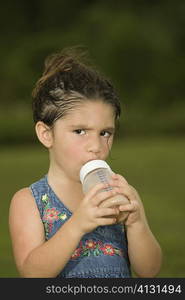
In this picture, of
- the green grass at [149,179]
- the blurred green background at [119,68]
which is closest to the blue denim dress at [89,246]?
the green grass at [149,179]

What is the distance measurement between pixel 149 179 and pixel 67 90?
3.63 metres

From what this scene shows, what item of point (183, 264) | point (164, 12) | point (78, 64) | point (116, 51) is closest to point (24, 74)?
point (116, 51)

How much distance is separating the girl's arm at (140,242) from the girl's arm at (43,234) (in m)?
0.08

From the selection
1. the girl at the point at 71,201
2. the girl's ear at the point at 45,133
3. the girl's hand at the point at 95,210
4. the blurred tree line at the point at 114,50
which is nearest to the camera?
the girl's hand at the point at 95,210

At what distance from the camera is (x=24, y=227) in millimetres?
1396

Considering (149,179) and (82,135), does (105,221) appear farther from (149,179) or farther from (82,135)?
(149,179)

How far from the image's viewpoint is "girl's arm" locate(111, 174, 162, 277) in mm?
1338

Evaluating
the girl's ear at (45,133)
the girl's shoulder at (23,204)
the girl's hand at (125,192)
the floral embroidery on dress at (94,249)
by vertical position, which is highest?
the girl's ear at (45,133)

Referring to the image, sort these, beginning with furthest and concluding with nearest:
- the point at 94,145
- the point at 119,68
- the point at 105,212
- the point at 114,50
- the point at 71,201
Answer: the point at 114,50 → the point at 119,68 → the point at 71,201 → the point at 94,145 → the point at 105,212

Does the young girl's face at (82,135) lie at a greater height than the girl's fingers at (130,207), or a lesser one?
greater

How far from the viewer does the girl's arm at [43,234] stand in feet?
4.10

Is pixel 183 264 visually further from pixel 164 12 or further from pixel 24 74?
pixel 164 12

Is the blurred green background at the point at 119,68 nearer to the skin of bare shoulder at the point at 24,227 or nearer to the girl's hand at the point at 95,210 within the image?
the skin of bare shoulder at the point at 24,227

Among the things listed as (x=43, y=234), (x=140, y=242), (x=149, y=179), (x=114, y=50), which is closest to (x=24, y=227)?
(x=43, y=234)
